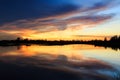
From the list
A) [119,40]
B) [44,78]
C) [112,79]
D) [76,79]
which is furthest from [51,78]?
[119,40]

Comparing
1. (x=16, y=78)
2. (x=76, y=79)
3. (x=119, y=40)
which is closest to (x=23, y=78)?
(x=16, y=78)

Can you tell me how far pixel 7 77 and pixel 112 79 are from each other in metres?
8.55

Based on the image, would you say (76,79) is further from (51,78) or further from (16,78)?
(16,78)

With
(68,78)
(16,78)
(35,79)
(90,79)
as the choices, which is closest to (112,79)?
(90,79)

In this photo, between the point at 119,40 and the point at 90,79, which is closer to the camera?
the point at 90,79

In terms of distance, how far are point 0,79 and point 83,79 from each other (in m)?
6.64

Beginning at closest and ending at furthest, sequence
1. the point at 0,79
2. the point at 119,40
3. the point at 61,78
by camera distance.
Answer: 1. the point at 0,79
2. the point at 61,78
3. the point at 119,40

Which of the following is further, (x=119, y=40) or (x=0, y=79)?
(x=119, y=40)

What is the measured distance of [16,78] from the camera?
19.1 meters

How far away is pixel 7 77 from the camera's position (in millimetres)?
19469

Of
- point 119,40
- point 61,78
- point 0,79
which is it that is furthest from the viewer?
point 119,40

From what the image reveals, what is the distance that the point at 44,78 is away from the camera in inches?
766

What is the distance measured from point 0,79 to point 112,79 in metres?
8.86

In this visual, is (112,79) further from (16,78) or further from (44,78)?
(16,78)
